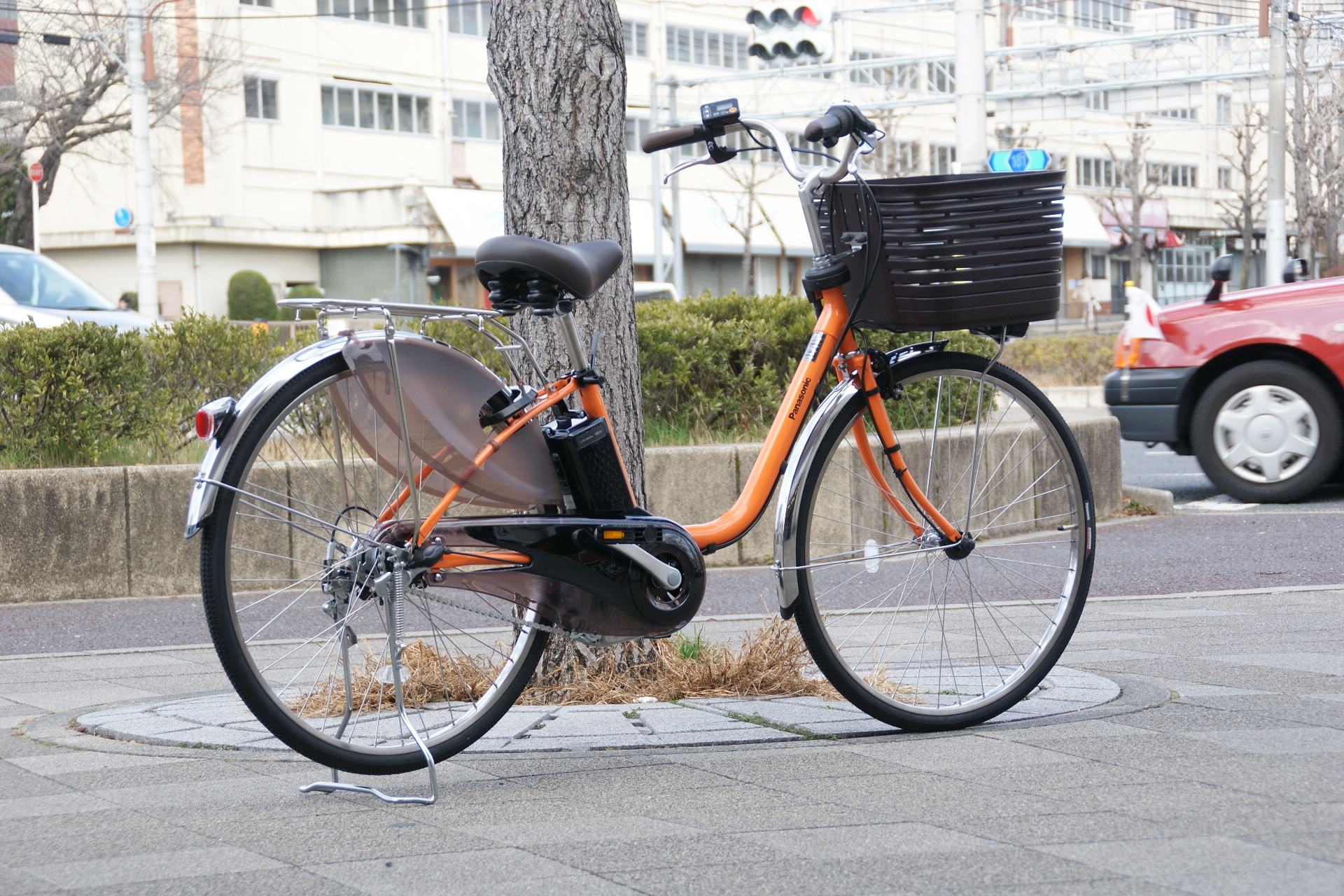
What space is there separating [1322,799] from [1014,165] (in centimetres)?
1502

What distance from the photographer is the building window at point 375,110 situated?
44750 millimetres

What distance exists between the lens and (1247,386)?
934 cm

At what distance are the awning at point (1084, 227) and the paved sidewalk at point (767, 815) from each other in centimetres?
5871

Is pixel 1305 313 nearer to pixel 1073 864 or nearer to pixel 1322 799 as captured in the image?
pixel 1322 799

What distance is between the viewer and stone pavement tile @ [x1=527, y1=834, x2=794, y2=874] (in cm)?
308

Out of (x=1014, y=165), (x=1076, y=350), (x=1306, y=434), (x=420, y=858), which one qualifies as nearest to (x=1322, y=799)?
(x=420, y=858)

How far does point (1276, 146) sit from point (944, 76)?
70.8 feet

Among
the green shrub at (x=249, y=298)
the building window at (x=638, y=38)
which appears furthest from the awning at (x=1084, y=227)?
the green shrub at (x=249, y=298)

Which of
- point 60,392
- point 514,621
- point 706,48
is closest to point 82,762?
point 514,621

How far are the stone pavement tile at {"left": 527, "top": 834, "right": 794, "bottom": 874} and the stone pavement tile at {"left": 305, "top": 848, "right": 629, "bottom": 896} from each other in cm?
5

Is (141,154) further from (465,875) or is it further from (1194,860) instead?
(1194,860)

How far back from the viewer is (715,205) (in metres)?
52.6

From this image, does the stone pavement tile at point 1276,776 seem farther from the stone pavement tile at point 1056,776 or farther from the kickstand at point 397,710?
the kickstand at point 397,710

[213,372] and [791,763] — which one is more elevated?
[213,372]
